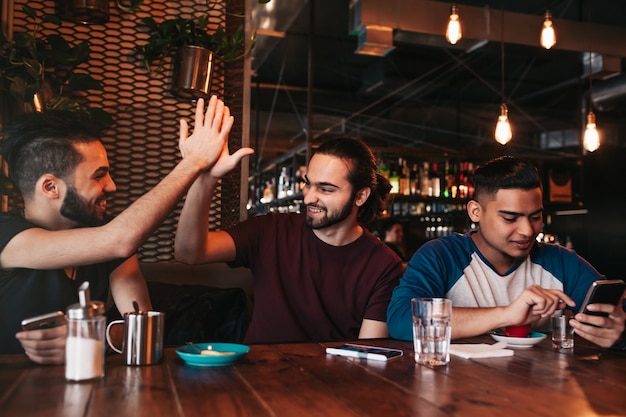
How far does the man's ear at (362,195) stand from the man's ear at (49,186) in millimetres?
1140

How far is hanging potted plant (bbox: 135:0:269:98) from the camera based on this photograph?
2.61 metres

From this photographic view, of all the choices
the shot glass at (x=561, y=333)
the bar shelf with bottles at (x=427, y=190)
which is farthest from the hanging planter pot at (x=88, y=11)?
the bar shelf with bottles at (x=427, y=190)

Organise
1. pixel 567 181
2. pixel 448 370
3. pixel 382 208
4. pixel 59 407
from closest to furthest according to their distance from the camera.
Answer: pixel 59 407 → pixel 448 370 → pixel 382 208 → pixel 567 181

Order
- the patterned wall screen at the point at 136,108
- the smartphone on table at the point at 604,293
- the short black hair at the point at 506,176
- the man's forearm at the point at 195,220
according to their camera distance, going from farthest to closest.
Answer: the patterned wall screen at the point at 136,108 < the short black hair at the point at 506,176 < the man's forearm at the point at 195,220 < the smartphone on table at the point at 604,293

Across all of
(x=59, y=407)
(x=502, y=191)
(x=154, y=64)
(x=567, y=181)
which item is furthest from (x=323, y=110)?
(x=59, y=407)

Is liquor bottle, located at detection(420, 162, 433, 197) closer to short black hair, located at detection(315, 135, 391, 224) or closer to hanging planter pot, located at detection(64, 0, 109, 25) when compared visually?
short black hair, located at detection(315, 135, 391, 224)

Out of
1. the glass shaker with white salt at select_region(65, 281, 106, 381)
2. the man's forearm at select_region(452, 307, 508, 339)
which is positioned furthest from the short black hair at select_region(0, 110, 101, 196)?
the man's forearm at select_region(452, 307, 508, 339)

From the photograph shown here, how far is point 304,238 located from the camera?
2.39 meters

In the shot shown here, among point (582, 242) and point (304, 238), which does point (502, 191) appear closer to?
point (304, 238)

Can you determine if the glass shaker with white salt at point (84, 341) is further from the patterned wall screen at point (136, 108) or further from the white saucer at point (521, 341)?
the patterned wall screen at point (136, 108)

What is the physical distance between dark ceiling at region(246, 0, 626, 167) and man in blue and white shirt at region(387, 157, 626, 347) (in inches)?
108

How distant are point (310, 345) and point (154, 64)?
1.69 meters

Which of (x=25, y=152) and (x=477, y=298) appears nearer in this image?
(x=25, y=152)

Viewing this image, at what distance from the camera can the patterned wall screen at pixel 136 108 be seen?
273 cm
